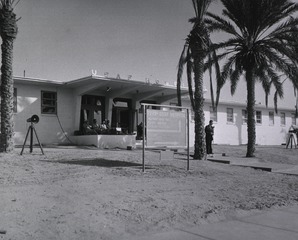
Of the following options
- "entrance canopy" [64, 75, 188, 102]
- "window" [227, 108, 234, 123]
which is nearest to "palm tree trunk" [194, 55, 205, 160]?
"entrance canopy" [64, 75, 188, 102]

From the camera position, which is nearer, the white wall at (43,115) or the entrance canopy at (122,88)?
the white wall at (43,115)

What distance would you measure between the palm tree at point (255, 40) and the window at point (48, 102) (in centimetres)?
1031

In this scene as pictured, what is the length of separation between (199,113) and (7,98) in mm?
7540

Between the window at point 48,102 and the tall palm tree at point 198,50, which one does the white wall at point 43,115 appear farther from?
the tall palm tree at point 198,50

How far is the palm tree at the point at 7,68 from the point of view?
13398 millimetres

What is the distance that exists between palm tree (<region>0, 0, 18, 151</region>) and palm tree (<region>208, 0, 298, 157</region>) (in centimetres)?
882

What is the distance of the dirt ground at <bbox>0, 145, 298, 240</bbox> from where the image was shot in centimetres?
545

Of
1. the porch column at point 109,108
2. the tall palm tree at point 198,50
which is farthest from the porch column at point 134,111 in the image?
the tall palm tree at point 198,50

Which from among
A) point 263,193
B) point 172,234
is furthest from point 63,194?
point 263,193

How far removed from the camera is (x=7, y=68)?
13.8 m

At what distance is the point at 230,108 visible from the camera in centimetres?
3170

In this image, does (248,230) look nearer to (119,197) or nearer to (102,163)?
(119,197)

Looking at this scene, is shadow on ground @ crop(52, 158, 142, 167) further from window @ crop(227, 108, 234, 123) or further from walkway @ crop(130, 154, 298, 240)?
window @ crop(227, 108, 234, 123)

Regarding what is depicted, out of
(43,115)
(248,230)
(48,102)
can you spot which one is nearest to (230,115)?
(48,102)
